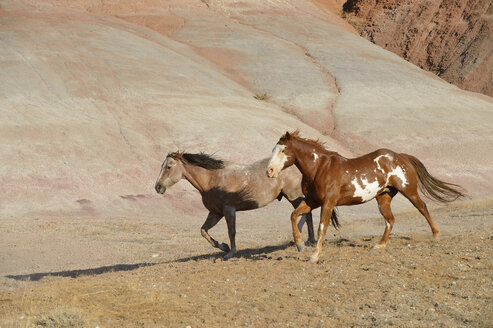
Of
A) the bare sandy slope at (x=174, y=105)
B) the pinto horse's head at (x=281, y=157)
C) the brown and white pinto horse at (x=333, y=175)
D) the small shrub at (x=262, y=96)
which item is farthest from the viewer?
the small shrub at (x=262, y=96)

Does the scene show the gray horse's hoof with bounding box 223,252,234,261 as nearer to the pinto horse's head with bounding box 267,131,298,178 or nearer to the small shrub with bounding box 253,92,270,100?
the pinto horse's head with bounding box 267,131,298,178

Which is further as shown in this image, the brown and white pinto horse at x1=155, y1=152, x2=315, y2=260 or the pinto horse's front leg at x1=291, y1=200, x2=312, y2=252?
the brown and white pinto horse at x1=155, y1=152, x2=315, y2=260

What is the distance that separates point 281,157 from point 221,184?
8.68 ft

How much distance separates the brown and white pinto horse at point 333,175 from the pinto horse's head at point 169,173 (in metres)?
2.94

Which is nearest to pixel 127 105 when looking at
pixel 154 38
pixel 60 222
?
pixel 60 222

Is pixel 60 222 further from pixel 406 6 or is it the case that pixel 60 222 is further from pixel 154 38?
pixel 406 6

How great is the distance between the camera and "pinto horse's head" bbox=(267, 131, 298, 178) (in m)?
10.3

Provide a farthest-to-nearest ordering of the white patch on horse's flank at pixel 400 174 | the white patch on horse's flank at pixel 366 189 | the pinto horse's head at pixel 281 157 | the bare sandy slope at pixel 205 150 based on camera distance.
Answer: the white patch on horse's flank at pixel 400 174
the white patch on horse's flank at pixel 366 189
the pinto horse's head at pixel 281 157
the bare sandy slope at pixel 205 150

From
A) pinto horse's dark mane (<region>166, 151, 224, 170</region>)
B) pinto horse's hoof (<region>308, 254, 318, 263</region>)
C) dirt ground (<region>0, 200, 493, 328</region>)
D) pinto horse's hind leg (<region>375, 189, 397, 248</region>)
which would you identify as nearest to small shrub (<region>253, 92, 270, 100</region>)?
dirt ground (<region>0, 200, 493, 328</region>)

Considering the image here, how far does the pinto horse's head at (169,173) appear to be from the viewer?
12.4m

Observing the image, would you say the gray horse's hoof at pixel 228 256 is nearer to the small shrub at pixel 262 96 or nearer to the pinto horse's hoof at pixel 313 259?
the pinto horse's hoof at pixel 313 259

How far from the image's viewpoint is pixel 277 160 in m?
10.4

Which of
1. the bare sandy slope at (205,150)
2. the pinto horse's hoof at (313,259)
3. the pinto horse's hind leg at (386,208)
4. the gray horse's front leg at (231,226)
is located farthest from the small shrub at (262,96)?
the pinto horse's hoof at (313,259)

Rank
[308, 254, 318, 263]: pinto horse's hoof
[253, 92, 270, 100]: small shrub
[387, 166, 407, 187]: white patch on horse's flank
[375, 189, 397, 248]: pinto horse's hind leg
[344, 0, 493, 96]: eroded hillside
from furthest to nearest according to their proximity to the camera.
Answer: [344, 0, 493, 96]: eroded hillside → [253, 92, 270, 100]: small shrub → [375, 189, 397, 248]: pinto horse's hind leg → [387, 166, 407, 187]: white patch on horse's flank → [308, 254, 318, 263]: pinto horse's hoof
